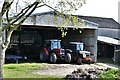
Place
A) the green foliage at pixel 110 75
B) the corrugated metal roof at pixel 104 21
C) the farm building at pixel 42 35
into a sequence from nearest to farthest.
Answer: the green foliage at pixel 110 75
the farm building at pixel 42 35
the corrugated metal roof at pixel 104 21

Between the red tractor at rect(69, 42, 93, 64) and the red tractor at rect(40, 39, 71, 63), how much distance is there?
Result: 0.64 meters

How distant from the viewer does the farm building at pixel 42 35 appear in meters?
24.8

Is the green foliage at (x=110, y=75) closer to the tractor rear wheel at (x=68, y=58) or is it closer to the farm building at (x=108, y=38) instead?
the tractor rear wheel at (x=68, y=58)

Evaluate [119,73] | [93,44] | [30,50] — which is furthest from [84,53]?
[119,73]

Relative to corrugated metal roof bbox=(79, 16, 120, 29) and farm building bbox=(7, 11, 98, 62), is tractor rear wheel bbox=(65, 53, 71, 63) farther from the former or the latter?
corrugated metal roof bbox=(79, 16, 120, 29)

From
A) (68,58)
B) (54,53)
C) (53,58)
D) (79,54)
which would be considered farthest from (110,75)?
(54,53)

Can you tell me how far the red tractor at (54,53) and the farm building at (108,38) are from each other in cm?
565

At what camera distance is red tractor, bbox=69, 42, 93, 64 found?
24.7 meters

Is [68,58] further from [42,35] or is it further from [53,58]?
[42,35]

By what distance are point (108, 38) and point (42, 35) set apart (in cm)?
902

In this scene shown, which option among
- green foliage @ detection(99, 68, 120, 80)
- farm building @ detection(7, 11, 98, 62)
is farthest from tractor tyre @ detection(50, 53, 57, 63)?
green foliage @ detection(99, 68, 120, 80)

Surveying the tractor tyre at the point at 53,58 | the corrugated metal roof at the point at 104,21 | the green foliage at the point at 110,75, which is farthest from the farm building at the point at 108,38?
the green foliage at the point at 110,75

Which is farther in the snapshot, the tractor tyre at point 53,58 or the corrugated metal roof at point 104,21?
the corrugated metal roof at point 104,21

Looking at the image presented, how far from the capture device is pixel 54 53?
25.2m
